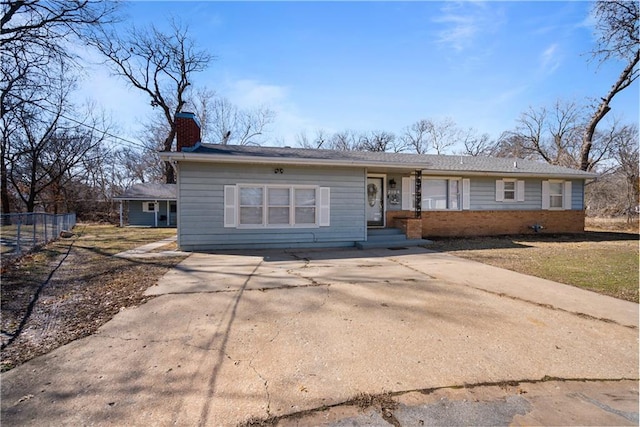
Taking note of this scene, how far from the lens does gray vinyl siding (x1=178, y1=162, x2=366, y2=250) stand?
920 centimetres

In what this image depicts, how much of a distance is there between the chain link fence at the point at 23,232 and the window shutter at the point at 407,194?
12002 millimetres

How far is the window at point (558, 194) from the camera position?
14211mm

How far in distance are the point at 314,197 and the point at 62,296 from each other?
684cm

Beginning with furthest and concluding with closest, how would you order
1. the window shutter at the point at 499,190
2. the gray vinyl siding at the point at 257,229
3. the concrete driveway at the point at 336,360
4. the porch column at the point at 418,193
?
the window shutter at the point at 499,190 → the porch column at the point at 418,193 → the gray vinyl siding at the point at 257,229 → the concrete driveway at the point at 336,360

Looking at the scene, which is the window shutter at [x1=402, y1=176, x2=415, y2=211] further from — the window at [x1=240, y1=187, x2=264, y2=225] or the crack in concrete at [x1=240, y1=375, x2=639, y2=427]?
the crack in concrete at [x1=240, y1=375, x2=639, y2=427]

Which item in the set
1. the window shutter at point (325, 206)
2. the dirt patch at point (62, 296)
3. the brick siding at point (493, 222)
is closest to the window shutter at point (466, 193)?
the brick siding at point (493, 222)

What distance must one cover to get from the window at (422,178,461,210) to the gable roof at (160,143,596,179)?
616 millimetres

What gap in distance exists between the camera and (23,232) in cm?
935

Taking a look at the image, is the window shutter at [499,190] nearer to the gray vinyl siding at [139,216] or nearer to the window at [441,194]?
the window at [441,194]

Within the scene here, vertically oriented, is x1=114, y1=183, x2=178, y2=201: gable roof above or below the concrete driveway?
above

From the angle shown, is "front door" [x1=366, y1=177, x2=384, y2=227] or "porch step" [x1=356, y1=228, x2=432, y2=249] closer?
"porch step" [x1=356, y1=228, x2=432, y2=249]

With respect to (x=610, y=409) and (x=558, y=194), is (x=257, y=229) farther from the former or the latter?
(x=558, y=194)

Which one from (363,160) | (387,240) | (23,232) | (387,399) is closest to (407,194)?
(387,240)

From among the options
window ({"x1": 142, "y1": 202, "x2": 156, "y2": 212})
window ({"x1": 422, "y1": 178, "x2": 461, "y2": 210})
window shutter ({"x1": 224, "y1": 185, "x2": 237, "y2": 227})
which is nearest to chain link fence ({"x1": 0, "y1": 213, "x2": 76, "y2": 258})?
window shutter ({"x1": 224, "y1": 185, "x2": 237, "y2": 227})
